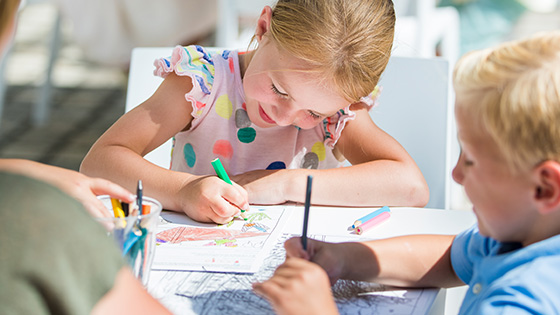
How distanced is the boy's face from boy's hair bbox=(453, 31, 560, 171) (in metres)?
0.01

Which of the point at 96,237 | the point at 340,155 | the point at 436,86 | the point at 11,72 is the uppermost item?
the point at 96,237

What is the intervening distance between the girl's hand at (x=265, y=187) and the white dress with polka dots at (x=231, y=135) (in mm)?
208

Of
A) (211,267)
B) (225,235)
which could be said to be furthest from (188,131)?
(211,267)

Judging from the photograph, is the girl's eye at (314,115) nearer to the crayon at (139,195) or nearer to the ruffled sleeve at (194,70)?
the ruffled sleeve at (194,70)

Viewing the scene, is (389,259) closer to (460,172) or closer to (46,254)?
(460,172)

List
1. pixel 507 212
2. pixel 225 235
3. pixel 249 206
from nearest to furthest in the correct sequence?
pixel 507 212 < pixel 225 235 < pixel 249 206

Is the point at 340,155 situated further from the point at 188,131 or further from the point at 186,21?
the point at 186,21

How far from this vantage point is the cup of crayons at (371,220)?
3.05 ft

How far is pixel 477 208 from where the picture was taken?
67cm

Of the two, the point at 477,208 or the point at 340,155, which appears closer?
the point at 477,208

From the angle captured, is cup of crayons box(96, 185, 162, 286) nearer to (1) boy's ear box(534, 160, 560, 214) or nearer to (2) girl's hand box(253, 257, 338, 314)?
(2) girl's hand box(253, 257, 338, 314)

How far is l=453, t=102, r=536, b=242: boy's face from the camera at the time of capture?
627mm

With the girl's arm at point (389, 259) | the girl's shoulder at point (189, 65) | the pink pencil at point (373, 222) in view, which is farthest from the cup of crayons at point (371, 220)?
the girl's shoulder at point (189, 65)

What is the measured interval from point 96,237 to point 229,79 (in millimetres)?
873
